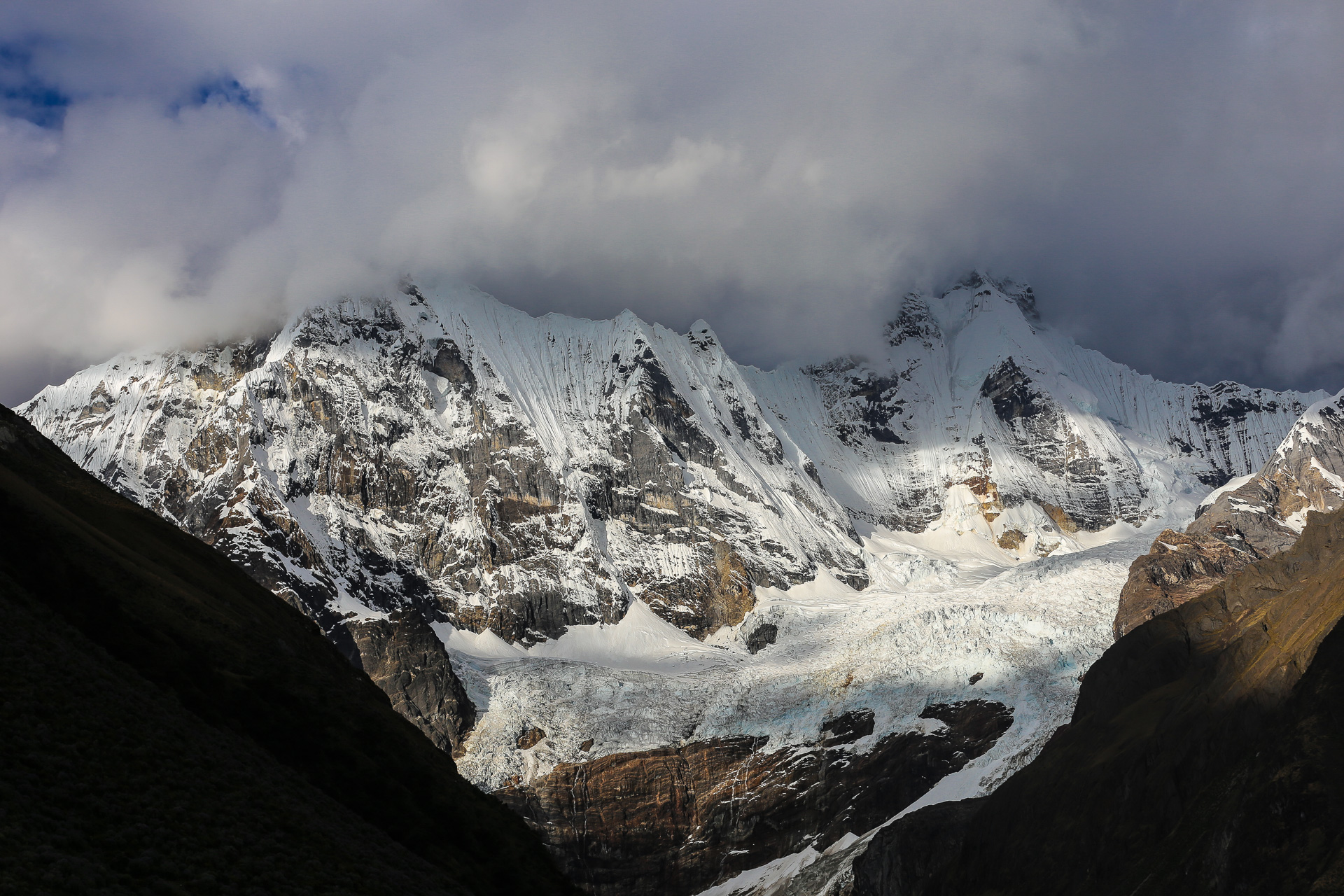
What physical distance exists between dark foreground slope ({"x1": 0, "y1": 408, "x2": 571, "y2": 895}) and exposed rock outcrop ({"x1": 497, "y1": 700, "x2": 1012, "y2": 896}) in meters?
119

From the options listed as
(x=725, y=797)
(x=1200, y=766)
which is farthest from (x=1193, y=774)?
(x=725, y=797)

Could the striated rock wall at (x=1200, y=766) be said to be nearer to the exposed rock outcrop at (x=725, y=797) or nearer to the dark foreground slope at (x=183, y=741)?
the exposed rock outcrop at (x=725, y=797)

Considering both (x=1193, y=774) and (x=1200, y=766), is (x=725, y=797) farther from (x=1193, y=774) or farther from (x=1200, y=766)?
(x=1200, y=766)

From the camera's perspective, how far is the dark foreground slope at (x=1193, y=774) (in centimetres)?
7369

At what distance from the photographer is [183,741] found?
3909 cm

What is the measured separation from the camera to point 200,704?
4684 cm

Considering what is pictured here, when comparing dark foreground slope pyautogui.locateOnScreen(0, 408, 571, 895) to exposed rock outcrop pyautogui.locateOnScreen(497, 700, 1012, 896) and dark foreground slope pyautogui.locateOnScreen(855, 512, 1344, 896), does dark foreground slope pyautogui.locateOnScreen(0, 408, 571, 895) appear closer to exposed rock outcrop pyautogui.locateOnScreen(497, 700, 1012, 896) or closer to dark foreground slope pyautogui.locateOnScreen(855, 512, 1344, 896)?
dark foreground slope pyautogui.locateOnScreen(855, 512, 1344, 896)

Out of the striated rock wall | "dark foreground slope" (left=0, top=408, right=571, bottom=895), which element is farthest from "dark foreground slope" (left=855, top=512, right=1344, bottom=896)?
"dark foreground slope" (left=0, top=408, right=571, bottom=895)

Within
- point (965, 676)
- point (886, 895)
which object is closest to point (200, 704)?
point (886, 895)

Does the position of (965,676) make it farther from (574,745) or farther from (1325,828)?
(1325,828)

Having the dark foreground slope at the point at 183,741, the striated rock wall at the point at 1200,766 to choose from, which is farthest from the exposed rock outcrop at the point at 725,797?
the dark foreground slope at the point at 183,741

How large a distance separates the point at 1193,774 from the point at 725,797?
3914 inches

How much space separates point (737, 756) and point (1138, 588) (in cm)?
7378

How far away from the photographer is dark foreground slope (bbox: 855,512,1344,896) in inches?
2901
